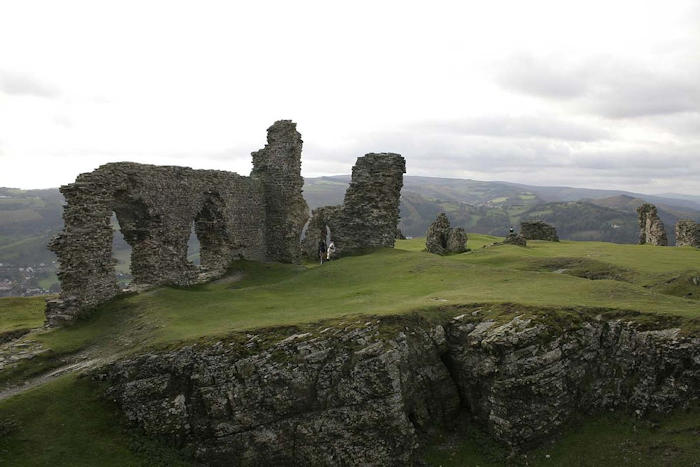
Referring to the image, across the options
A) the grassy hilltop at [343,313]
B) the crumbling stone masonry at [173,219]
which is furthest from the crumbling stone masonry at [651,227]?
the crumbling stone masonry at [173,219]

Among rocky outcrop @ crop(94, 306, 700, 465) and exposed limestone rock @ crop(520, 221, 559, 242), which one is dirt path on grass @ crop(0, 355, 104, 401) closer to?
rocky outcrop @ crop(94, 306, 700, 465)

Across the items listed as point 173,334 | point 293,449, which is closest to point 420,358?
point 293,449

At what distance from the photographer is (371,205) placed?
35312 millimetres

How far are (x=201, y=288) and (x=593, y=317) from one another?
69.9 ft

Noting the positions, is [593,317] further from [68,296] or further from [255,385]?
[68,296]

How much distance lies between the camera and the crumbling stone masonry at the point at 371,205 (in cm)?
3516

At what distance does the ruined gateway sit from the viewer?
2223cm

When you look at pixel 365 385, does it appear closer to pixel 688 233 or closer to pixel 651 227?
pixel 688 233

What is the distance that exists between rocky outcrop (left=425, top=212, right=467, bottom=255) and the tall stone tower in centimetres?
1103

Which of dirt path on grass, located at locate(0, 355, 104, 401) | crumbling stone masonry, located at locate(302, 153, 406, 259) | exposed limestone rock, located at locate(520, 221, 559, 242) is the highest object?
crumbling stone masonry, located at locate(302, 153, 406, 259)

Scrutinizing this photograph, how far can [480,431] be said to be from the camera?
16.7 m

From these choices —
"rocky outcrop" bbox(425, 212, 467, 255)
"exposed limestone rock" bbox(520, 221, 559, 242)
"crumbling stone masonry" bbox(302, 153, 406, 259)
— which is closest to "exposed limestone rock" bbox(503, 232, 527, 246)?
"rocky outcrop" bbox(425, 212, 467, 255)

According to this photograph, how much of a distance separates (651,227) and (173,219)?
51.6 m

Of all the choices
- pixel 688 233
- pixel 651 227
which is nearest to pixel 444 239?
pixel 688 233
